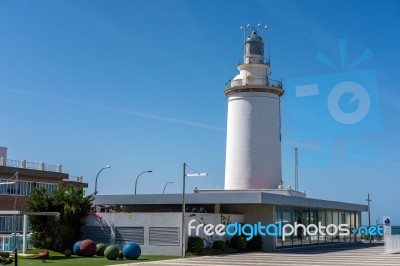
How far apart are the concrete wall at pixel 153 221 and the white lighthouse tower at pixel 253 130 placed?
5.94m

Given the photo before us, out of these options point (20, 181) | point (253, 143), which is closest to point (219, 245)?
point (253, 143)

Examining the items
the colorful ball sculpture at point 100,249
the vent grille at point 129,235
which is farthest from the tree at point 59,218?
the colorful ball sculpture at point 100,249

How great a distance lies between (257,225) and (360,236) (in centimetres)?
2154

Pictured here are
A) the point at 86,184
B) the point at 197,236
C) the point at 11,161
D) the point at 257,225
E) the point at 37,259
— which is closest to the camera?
the point at 37,259

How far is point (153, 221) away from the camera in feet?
114

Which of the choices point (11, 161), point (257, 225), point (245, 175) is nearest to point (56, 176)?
point (11, 161)

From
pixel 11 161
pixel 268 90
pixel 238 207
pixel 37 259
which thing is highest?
pixel 268 90

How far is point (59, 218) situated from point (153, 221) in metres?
5.95

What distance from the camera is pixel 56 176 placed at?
57.7m

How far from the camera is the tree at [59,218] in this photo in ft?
117

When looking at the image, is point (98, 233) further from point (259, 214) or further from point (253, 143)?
point (253, 143)

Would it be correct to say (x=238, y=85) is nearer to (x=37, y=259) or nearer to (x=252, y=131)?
(x=252, y=131)

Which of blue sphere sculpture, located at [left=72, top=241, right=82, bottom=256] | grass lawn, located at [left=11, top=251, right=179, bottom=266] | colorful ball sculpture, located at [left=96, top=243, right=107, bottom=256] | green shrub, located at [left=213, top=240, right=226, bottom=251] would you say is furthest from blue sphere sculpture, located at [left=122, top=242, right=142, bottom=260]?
green shrub, located at [left=213, top=240, right=226, bottom=251]

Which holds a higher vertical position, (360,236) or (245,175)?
(245,175)
